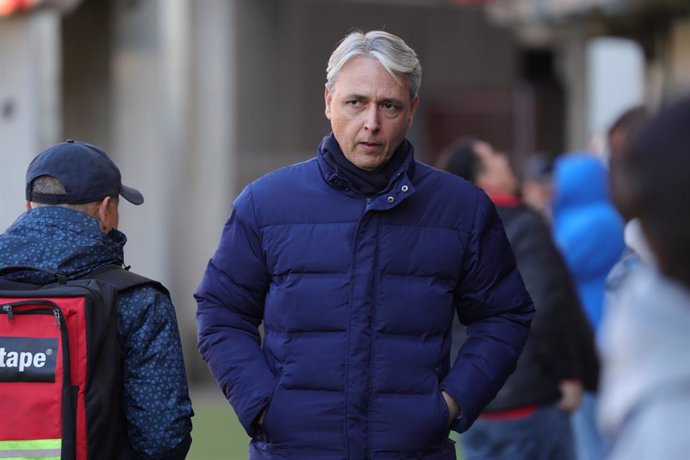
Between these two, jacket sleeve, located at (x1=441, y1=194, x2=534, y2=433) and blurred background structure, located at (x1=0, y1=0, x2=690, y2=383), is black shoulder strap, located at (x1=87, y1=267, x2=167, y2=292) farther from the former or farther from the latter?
blurred background structure, located at (x1=0, y1=0, x2=690, y2=383)

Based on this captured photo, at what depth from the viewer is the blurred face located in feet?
20.7

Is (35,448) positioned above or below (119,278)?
below

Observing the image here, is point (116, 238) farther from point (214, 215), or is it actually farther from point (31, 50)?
point (214, 215)

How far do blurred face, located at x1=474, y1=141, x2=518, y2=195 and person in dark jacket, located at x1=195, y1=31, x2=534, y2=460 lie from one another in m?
2.04

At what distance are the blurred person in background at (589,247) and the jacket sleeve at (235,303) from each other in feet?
9.61

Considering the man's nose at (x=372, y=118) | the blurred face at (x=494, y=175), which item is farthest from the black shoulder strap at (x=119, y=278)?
the blurred face at (x=494, y=175)

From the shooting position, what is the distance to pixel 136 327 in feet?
12.8

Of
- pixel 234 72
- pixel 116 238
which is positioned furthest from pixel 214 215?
pixel 116 238

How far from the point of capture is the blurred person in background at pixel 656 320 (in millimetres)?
1859

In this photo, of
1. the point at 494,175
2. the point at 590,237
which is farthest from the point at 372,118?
the point at 590,237

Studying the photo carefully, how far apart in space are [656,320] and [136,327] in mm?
2190

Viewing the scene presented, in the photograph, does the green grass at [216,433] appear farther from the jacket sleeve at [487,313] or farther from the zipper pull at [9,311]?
the zipper pull at [9,311]

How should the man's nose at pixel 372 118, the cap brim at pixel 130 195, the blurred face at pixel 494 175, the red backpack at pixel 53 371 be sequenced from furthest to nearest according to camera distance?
the blurred face at pixel 494 175
the cap brim at pixel 130 195
the man's nose at pixel 372 118
the red backpack at pixel 53 371

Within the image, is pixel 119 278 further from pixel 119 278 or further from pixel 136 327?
pixel 136 327
